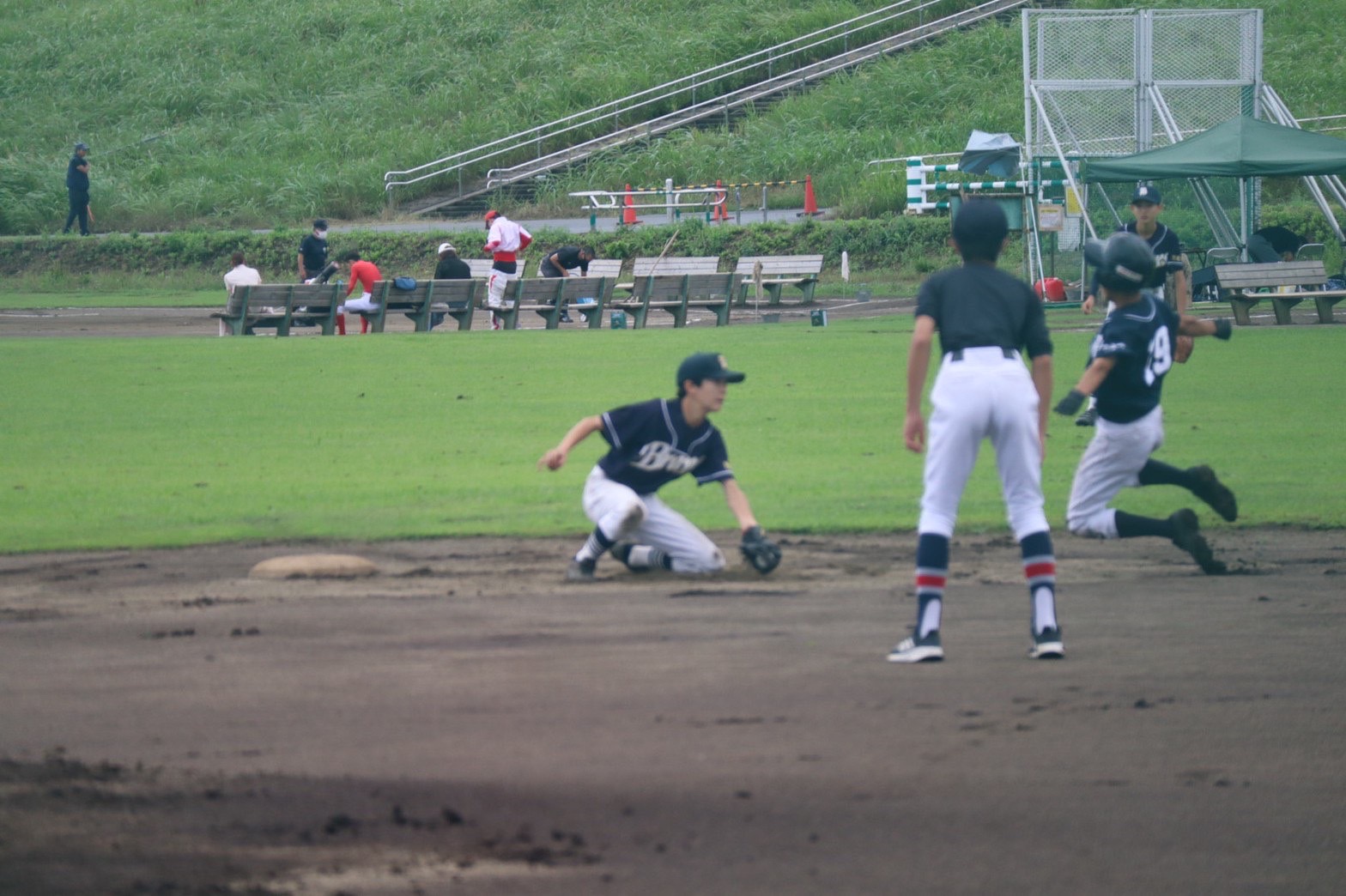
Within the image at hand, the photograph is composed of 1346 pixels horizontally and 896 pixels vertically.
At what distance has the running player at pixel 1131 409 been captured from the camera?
29.6ft

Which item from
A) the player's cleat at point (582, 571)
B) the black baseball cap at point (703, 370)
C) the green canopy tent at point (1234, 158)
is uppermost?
the green canopy tent at point (1234, 158)

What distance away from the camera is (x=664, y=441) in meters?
8.80

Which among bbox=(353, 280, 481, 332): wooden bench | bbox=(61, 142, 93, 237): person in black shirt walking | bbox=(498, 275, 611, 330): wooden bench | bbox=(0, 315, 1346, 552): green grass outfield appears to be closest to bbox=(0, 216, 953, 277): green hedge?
bbox=(61, 142, 93, 237): person in black shirt walking

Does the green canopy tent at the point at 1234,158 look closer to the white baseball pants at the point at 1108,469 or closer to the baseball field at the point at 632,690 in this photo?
the baseball field at the point at 632,690

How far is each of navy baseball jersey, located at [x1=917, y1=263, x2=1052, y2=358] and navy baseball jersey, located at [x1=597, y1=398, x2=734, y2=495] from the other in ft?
6.40

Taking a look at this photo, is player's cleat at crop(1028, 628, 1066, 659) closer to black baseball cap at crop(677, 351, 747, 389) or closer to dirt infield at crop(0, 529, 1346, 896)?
dirt infield at crop(0, 529, 1346, 896)

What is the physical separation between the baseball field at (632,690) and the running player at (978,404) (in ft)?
1.02

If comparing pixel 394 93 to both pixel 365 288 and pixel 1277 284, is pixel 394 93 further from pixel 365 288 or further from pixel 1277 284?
pixel 1277 284

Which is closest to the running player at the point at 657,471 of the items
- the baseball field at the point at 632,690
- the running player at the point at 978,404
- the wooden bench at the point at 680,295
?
the baseball field at the point at 632,690

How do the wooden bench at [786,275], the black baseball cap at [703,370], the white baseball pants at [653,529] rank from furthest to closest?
1. the wooden bench at [786,275]
2. the white baseball pants at [653,529]
3. the black baseball cap at [703,370]

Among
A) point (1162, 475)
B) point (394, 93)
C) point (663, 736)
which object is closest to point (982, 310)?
point (663, 736)

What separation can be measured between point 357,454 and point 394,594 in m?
5.25

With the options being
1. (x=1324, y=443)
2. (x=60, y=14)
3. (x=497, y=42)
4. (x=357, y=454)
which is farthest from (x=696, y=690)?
(x=60, y=14)

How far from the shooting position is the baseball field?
488cm
